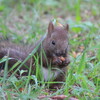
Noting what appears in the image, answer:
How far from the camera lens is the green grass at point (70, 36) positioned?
4.29 meters

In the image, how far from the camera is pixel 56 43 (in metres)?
4.87

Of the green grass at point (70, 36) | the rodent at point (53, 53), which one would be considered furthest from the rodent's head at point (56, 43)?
the green grass at point (70, 36)

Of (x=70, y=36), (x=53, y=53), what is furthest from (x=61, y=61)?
(x=70, y=36)

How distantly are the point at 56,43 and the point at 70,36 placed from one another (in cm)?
236

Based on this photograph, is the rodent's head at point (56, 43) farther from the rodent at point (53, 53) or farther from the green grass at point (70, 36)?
the green grass at point (70, 36)

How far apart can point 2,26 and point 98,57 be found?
2033 millimetres

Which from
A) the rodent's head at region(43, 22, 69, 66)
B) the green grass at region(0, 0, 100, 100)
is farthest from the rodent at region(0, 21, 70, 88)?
the green grass at region(0, 0, 100, 100)

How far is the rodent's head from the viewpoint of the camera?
484 centimetres

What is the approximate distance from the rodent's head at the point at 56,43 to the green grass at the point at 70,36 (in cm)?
21

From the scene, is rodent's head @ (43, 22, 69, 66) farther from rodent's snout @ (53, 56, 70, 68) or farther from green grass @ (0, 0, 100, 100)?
green grass @ (0, 0, 100, 100)

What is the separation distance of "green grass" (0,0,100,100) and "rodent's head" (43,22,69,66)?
210mm

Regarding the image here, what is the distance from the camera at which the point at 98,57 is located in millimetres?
5703

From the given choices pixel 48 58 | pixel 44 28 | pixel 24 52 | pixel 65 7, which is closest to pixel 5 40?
pixel 24 52

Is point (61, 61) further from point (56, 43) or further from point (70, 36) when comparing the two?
point (70, 36)
